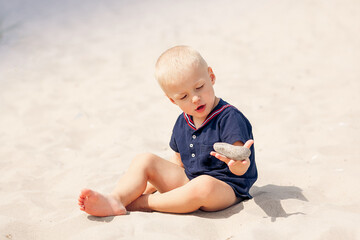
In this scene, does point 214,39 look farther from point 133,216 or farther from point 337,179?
point 133,216

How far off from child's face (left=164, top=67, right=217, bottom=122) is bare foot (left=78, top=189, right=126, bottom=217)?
2.15 feet

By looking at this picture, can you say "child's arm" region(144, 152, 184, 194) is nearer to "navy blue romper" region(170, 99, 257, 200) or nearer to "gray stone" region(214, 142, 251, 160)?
"navy blue romper" region(170, 99, 257, 200)

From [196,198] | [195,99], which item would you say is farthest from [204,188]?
[195,99]

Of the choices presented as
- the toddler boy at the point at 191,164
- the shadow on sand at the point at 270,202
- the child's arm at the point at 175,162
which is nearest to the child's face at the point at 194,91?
the toddler boy at the point at 191,164

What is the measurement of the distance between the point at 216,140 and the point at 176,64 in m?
0.48

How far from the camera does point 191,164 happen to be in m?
2.65

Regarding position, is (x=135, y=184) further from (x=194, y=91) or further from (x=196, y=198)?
(x=194, y=91)

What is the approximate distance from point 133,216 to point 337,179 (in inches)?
54.6

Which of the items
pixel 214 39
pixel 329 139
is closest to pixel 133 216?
pixel 329 139

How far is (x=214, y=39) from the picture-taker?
6.71m

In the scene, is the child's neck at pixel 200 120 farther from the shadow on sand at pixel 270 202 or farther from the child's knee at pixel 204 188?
the shadow on sand at pixel 270 202

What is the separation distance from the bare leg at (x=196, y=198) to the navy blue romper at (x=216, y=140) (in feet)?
0.26

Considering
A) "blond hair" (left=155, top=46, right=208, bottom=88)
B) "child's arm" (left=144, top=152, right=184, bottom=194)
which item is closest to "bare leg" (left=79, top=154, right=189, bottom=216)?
"child's arm" (left=144, top=152, right=184, bottom=194)

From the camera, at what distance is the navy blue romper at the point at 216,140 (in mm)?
2451
